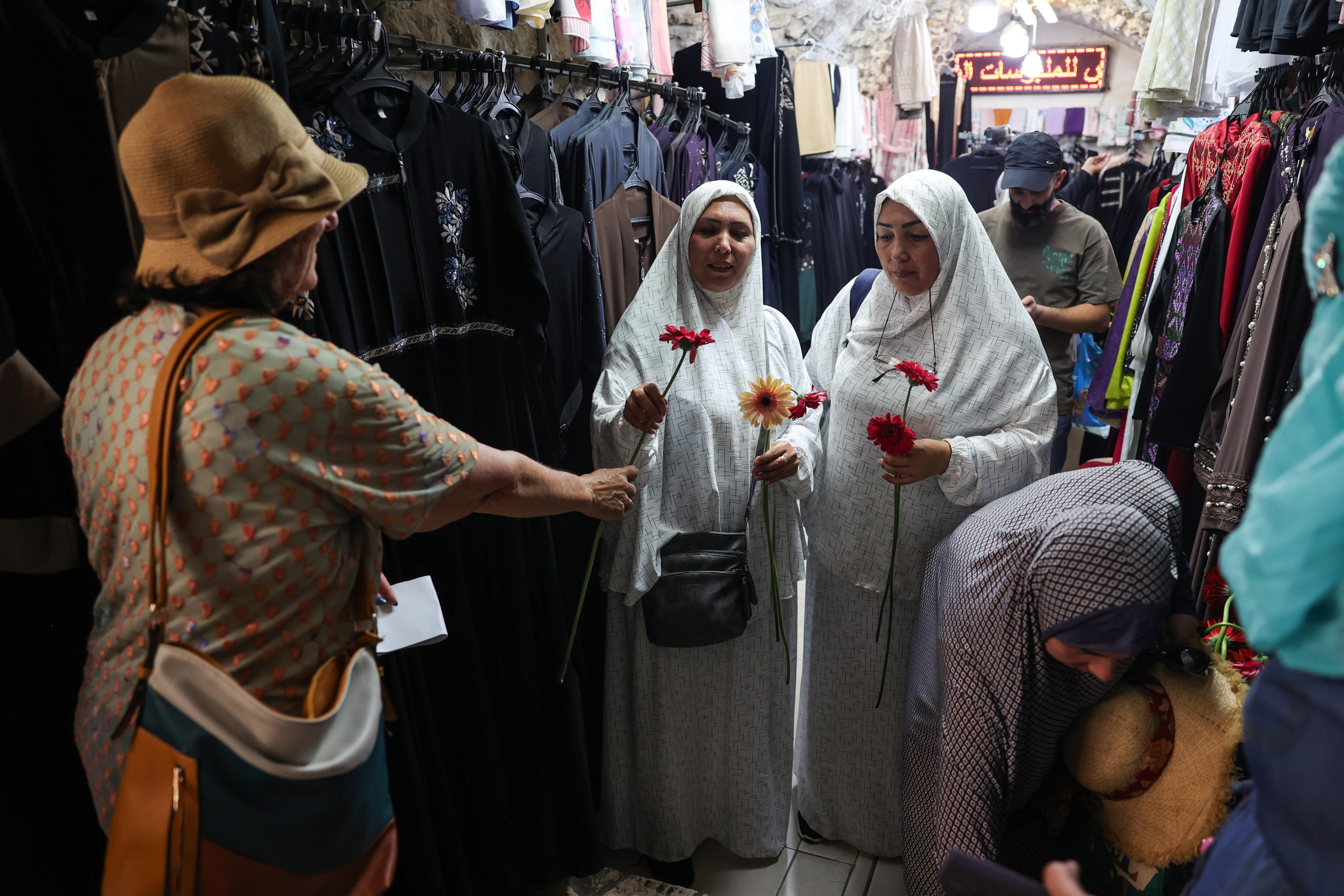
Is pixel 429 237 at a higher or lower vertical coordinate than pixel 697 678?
higher

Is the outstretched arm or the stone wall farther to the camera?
the stone wall

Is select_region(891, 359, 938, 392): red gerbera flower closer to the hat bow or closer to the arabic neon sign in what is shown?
the hat bow

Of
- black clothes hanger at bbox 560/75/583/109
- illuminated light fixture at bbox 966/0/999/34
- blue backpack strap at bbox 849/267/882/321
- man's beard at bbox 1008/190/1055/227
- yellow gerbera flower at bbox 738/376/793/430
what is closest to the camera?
yellow gerbera flower at bbox 738/376/793/430

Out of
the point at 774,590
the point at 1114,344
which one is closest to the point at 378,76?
the point at 774,590

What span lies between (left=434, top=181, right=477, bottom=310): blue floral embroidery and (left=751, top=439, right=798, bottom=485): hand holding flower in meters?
0.73

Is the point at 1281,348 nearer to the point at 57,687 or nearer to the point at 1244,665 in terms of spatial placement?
the point at 1244,665

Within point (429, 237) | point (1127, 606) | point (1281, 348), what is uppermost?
point (429, 237)

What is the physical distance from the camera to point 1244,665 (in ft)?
5.44

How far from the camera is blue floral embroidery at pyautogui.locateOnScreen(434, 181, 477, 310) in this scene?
5.87 feet

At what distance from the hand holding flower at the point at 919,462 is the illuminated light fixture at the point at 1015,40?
5.21 m

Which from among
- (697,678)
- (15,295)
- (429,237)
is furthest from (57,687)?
(697,678)

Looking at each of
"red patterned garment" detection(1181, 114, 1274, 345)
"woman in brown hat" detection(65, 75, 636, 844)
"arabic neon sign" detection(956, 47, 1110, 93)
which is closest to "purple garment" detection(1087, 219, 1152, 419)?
"red patterned garment" detection(1181, 114, 1274, 345)

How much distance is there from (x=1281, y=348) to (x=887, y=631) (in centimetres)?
112

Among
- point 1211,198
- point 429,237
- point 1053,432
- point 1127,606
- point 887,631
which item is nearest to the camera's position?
point 1127,606
